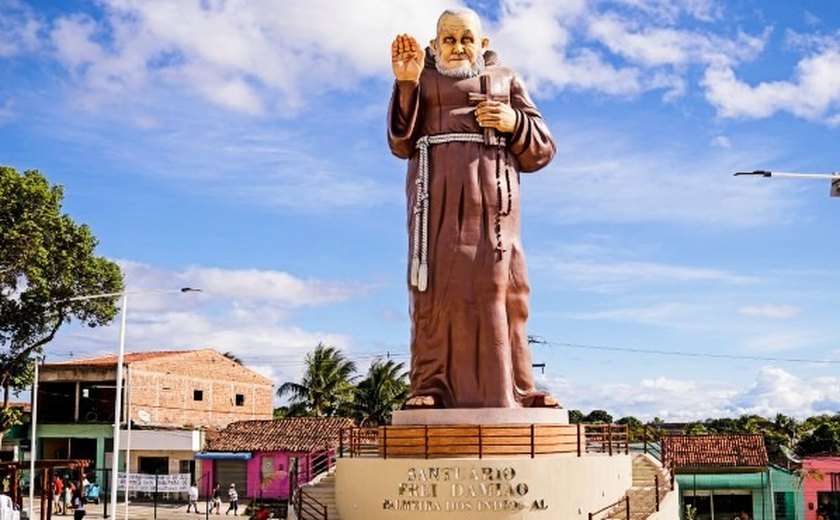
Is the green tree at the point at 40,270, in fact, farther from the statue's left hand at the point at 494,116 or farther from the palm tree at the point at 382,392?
the statue's left hand at the point at 494,116

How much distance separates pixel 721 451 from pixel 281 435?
16783mm

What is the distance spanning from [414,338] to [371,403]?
83.6ft

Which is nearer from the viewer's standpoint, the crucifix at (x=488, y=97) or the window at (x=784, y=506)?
the crucifix at (x=488, y=97)

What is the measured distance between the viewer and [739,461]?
3606 centimetres

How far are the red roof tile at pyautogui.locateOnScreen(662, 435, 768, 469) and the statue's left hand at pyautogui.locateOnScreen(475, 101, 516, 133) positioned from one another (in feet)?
64.6

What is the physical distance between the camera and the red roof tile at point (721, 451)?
36000mm

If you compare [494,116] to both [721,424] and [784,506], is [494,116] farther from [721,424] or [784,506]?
[721,424]

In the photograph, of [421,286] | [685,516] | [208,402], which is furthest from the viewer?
[208,402]

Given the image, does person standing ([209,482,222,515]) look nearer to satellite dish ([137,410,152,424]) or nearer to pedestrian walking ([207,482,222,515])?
pedestrian walking ([207,482,222,515])

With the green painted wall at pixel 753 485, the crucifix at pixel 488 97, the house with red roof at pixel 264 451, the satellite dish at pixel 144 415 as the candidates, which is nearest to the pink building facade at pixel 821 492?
the green painted wall at pixel 753 485

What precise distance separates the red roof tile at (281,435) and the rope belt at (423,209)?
20.4 metres

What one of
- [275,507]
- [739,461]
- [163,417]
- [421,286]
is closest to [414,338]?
[421,286]

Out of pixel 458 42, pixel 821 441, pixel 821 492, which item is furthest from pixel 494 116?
pixel 821 441

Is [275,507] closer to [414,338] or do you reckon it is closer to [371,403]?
[371,403]
